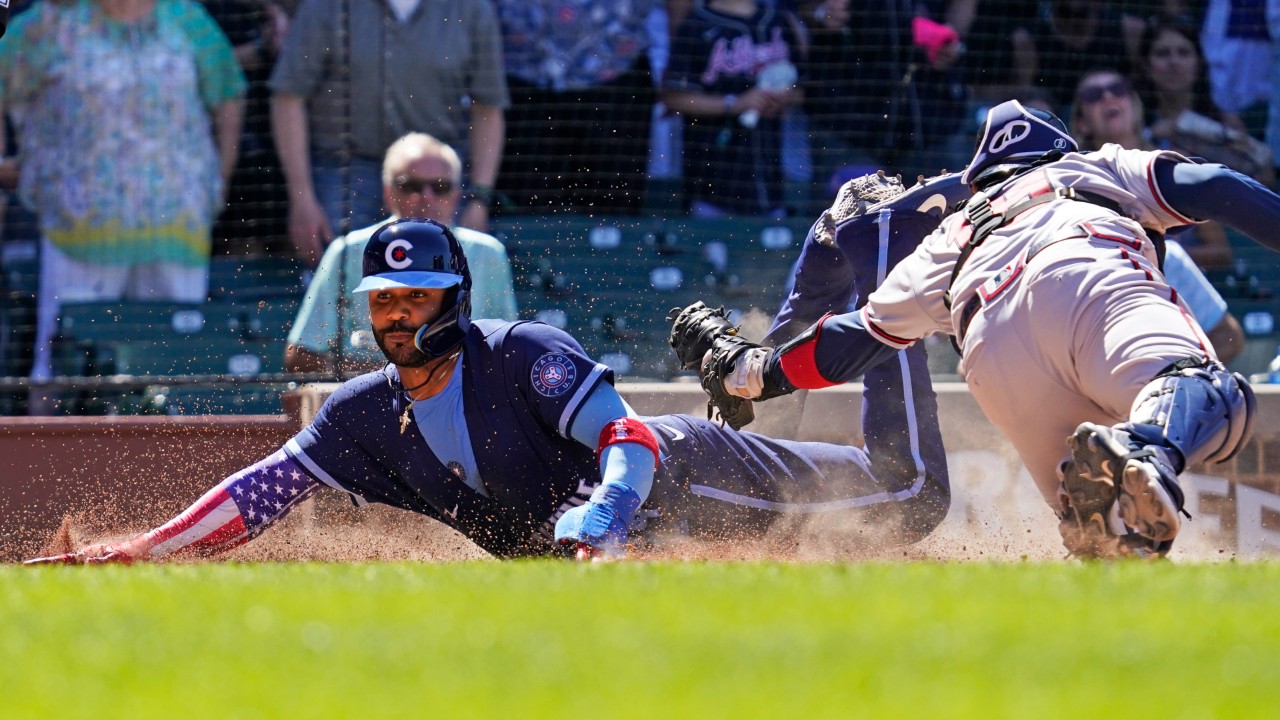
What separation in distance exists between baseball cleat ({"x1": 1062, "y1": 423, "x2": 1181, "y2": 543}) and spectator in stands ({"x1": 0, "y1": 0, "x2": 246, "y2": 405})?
18.7ft

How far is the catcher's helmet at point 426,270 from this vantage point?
5.20 m

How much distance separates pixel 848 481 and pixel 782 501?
282mm

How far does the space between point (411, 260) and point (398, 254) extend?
49 mm

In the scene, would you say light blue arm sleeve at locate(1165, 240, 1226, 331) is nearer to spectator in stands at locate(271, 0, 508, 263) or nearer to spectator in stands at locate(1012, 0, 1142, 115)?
spectator in stands at locate(1012, 0, 1142, 115)

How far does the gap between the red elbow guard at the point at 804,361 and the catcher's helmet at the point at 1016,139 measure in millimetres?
747

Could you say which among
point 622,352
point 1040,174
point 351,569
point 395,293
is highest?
point 1040,174

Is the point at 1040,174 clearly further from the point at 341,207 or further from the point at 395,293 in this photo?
the point at 341,207

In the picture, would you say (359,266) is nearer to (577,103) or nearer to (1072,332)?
(577,103)

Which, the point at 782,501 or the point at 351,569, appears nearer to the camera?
the point at 351,569

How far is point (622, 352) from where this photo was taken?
8180 millimetres

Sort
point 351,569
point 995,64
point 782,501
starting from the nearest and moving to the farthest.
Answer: point 351,569
point 782,501
point 995,64

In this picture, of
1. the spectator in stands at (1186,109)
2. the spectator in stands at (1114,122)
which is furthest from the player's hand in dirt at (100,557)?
the spectator in stands at (1186,109)

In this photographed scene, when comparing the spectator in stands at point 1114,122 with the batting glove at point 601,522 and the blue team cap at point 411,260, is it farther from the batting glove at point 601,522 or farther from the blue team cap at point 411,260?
the batting glove at point 601,522

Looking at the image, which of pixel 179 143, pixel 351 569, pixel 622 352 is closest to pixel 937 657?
pixel 351 569
